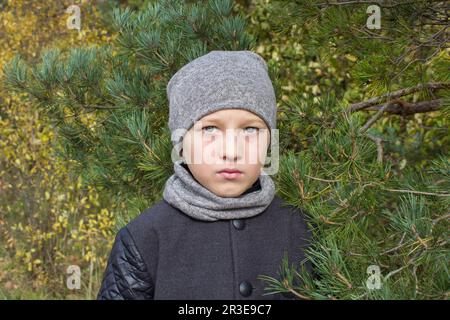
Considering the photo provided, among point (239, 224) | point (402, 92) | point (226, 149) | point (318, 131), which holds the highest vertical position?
point (402, 92)

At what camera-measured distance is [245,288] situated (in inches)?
54.5

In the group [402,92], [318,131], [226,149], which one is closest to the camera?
[226,149]

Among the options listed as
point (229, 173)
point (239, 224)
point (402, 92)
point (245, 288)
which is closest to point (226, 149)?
point (229, 173)

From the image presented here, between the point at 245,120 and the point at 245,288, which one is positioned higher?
the point at 245,120

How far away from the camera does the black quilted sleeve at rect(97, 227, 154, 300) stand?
141 cm

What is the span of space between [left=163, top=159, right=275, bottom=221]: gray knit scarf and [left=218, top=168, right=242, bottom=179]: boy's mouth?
0.16ft

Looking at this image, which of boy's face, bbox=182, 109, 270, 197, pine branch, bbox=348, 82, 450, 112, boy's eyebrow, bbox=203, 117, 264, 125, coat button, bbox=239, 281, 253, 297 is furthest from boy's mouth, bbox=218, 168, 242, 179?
pine branch, bbox=348, 82, 450, 112

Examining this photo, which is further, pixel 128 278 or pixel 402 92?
pixel 402 92

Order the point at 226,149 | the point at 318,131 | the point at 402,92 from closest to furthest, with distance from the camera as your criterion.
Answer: the point at 226,149
the point at 318,131
the point at 402,92

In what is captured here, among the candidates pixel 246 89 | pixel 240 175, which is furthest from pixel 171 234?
pixel 246 89

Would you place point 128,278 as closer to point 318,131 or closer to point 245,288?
point 245,288

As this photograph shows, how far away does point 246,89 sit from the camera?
1.41 metres

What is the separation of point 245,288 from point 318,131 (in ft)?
1.58

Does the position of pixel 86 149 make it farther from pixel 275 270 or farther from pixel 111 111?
pixel 275 270
